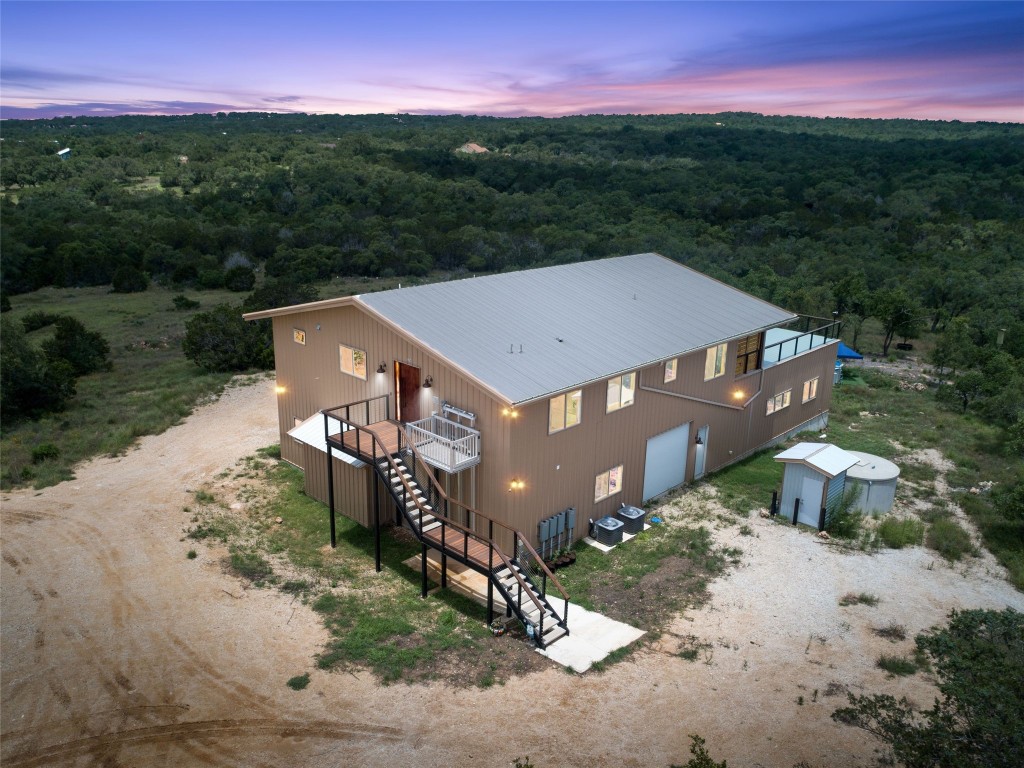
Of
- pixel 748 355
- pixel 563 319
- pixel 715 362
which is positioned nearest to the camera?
pixel 563 319

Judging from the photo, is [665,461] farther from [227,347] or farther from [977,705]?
[227,347]

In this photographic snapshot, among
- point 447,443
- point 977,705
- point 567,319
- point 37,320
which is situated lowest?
point 37,320

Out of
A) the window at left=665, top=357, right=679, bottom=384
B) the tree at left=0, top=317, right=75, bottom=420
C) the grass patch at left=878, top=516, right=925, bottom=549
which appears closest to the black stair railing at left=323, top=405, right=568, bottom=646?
the window at left=665, top=357, right=679, bottom=384

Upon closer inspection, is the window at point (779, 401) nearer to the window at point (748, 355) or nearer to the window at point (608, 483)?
the window at point (748, 355)

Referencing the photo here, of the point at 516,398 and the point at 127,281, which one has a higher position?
the point at 516,398

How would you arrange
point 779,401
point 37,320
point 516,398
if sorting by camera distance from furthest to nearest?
point 37,320
point 779,401
point 516,398

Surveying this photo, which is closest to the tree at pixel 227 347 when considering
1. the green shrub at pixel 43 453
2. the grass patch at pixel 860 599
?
the green shrub at pixel 43 453

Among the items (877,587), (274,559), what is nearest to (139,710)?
(274,559)

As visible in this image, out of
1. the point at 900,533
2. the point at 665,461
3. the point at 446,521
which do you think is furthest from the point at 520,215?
the point at 446,521
